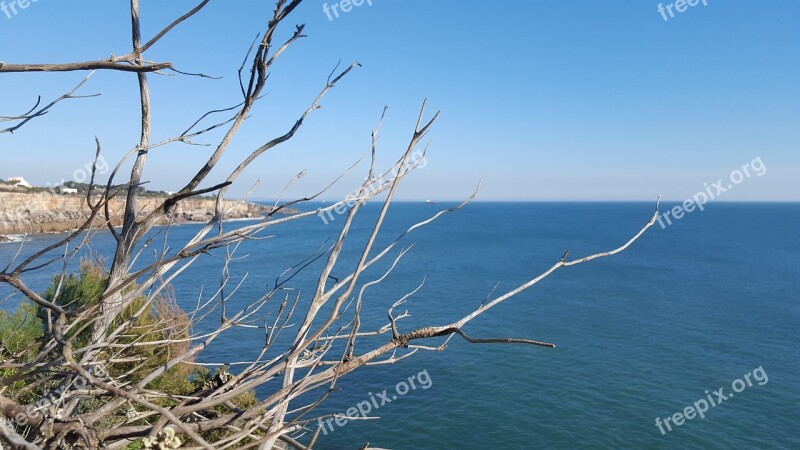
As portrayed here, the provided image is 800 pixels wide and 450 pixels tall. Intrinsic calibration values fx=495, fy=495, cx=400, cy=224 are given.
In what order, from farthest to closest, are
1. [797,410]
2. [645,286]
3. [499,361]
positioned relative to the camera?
[645,286] < [499,361] < [797,410]

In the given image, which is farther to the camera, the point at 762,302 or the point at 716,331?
the point at 762,302

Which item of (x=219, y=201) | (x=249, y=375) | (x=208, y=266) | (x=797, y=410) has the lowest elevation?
(x=797, y=410)

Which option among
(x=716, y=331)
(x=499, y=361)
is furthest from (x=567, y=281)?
(x=499, y=361)

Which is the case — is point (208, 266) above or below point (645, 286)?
above

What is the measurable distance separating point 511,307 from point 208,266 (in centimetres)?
2883

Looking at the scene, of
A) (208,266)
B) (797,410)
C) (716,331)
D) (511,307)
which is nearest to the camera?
(797,410)

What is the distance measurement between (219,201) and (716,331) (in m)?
33.1

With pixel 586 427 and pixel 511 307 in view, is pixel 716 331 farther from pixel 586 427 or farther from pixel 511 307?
pixel 586 427

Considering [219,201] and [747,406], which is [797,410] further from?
[219,201]

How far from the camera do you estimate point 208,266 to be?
46531 millimetres

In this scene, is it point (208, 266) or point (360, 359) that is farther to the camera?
point (208, 266)

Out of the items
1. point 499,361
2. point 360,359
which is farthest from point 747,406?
point 360,359

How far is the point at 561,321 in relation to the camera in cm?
3008

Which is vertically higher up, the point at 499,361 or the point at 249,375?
the point at 249,375
